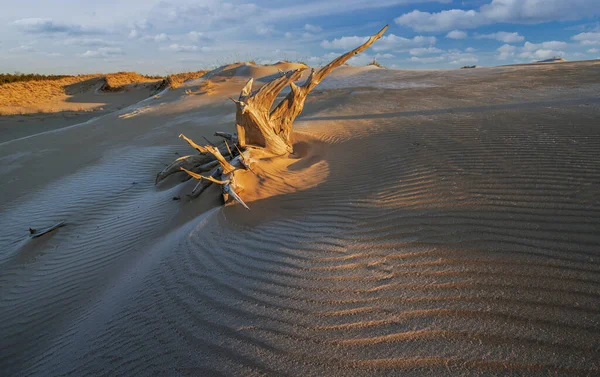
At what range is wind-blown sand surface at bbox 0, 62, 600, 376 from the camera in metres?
2.00

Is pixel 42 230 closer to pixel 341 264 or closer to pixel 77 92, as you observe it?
pixel 341 264

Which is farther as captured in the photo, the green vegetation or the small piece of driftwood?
the green vegetation

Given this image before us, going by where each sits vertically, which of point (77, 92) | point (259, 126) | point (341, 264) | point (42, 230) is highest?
point (77, 92)

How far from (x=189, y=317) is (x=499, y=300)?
2.01 m

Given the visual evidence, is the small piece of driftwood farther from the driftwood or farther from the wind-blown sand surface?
the driftwood

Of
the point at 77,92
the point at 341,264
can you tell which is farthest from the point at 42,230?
the point at 77,92

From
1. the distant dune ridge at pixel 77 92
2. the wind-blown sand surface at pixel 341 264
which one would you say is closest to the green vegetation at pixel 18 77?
the distant dune ridge at pixel 77 92

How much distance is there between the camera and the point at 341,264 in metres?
2.84

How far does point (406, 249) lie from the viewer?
2.93 metres

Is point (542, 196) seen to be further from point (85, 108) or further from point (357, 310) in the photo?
point (85, 108)

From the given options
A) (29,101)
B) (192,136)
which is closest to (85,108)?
(29,101)

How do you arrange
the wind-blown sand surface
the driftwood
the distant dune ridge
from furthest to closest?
the distant dune ridge < the driftwood < the wind-blown sand surface

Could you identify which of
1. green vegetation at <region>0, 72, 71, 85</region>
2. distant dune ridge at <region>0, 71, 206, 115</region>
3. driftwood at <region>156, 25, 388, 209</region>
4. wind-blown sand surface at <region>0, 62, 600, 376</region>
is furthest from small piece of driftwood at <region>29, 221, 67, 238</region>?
green vegetation at <region>0, 72, 71, 85</region>

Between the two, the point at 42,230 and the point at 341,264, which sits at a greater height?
the point at 341,264
